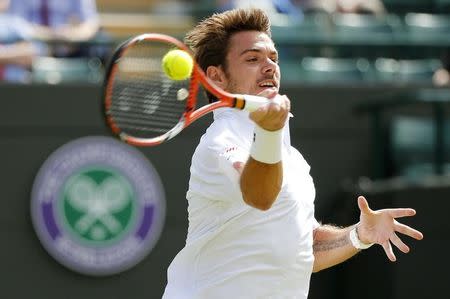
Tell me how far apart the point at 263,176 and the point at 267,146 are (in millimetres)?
101

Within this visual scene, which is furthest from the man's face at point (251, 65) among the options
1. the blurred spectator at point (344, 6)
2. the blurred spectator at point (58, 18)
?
the blurred spectator at point (344, 6)

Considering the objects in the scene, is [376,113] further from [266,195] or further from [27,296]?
[266,195]

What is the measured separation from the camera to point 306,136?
8.09 meters

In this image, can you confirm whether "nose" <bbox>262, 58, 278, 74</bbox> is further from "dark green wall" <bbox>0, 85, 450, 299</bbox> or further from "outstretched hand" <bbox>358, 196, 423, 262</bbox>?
"dark green wall" <bbox>0, 85, 450, 299</bbox>

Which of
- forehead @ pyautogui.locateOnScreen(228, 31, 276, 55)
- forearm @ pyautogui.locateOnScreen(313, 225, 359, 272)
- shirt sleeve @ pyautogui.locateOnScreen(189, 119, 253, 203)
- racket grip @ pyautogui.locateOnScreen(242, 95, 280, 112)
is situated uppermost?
forehead @ pyautogui.locateOnScreen(228, 31, 276, 55)

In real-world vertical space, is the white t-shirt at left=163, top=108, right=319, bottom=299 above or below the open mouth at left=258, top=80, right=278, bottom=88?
below

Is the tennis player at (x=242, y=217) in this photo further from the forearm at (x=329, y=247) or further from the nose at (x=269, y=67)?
the forearm at (x=329, y=247)

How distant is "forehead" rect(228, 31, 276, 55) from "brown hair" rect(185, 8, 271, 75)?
0.02 metres

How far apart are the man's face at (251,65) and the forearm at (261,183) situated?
46cm

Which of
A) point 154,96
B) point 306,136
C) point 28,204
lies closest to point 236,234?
point 154,96

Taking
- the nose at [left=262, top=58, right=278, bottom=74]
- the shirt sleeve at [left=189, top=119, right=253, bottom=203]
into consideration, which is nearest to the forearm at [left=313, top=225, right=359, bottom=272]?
the shirt sleeve at [left=189, top=119, right=253, bottom=203]

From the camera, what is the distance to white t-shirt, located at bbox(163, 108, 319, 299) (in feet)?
12.9

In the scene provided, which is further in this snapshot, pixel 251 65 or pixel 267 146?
pixel 251 65

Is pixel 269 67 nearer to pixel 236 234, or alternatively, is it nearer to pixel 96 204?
pixel 236 234
